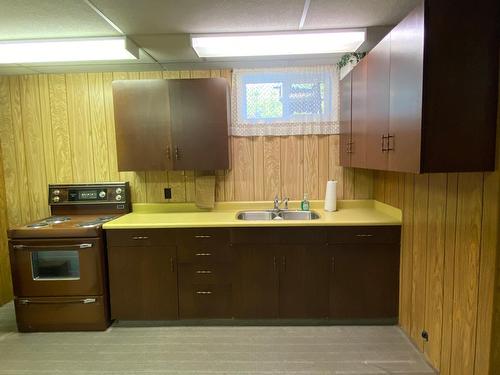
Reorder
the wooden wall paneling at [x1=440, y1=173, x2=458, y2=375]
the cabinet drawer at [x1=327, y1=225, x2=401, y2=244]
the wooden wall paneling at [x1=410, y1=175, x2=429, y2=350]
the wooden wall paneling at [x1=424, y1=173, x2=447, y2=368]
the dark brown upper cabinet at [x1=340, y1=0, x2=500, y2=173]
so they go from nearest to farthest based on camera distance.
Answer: the dark brown upper cabinet at [x1=340, y1=0, x2=500, y2=173] → the wooden wall paneling at [x1=440, y1=173, x2=458, y2=375] → the wooden wall paneling at [x1=424, y1=173, x2=447, y2=368] → the wooden wall paneling at [x1=410, y1=175, x2=429, y2=350] → the cabinet drawer at [x1=327, y1=225, x2=401, y2=244]

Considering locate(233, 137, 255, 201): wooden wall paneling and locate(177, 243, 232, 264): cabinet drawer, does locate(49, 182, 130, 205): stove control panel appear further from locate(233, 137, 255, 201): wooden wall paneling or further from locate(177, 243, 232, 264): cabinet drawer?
locate(233, 137, 255, 201): wooden wall paneling

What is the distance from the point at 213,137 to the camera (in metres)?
2.68

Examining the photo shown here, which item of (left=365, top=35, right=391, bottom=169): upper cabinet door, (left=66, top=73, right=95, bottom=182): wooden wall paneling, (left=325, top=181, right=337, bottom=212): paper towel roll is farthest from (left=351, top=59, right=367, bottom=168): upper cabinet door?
(left=66, top=73, right=95, bottom=182): wooden wall paneling

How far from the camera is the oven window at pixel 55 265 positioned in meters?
2.44

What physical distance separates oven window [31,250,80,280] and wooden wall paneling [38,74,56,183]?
0.92 m

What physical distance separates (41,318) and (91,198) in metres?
1.11

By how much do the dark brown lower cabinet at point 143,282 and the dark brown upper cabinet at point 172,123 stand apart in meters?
0.78

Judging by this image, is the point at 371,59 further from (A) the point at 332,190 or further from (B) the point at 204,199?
(B) the point at 204,199

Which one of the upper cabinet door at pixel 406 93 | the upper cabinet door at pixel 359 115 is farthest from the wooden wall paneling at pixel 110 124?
the upper cabinet door at pixel 406 93

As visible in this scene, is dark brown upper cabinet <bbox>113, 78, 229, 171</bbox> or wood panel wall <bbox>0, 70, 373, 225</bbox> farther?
wood panel wall <bbox>0, 70, 373, 225</bbox>

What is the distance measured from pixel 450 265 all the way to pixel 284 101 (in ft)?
6.36

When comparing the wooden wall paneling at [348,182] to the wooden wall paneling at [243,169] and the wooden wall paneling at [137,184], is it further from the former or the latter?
the wooden wall paneling at [137,184]

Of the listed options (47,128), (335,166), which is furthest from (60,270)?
(335,166)

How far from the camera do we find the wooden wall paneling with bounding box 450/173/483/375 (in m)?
1.50
